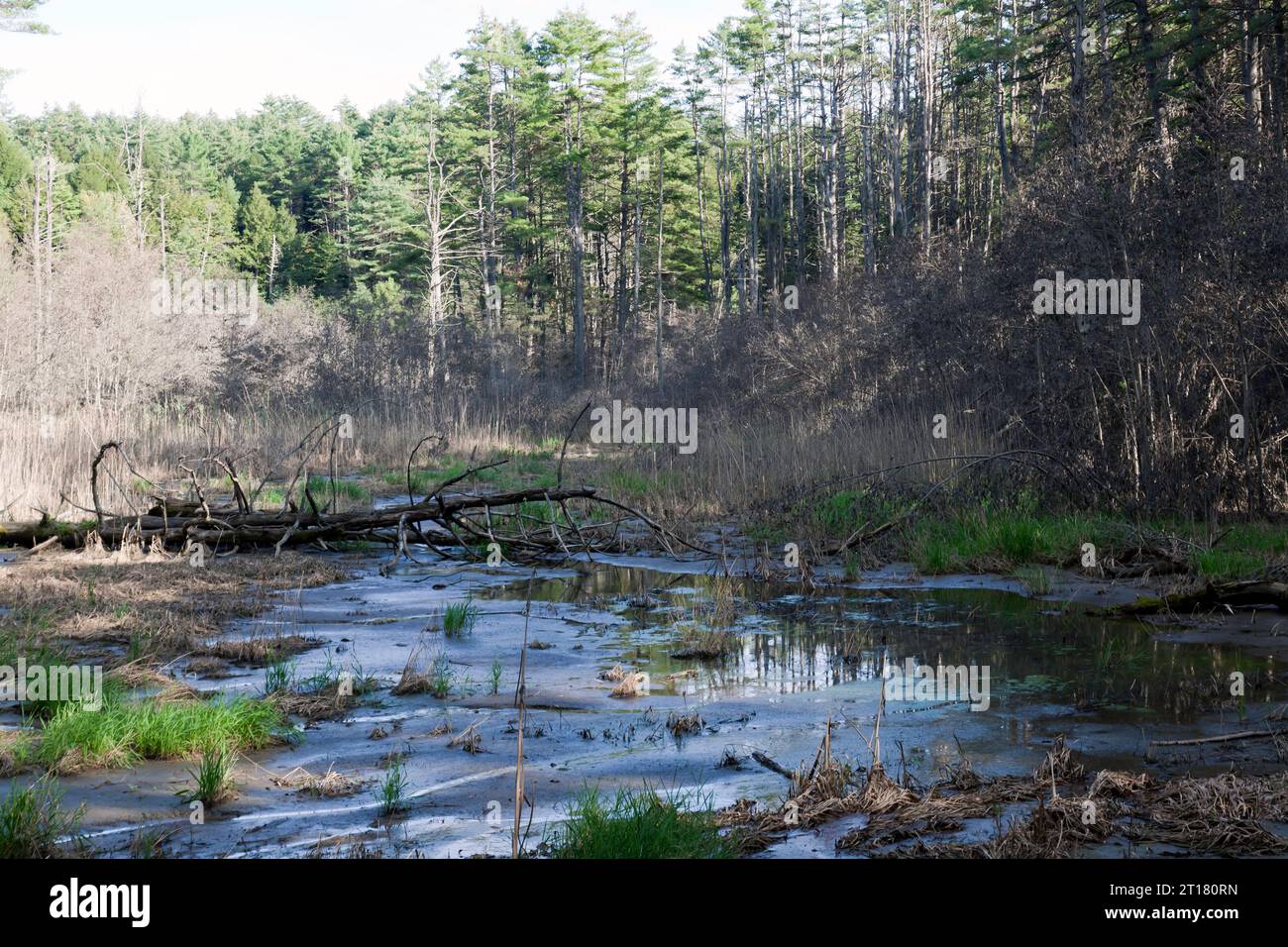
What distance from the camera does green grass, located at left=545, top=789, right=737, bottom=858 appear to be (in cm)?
364

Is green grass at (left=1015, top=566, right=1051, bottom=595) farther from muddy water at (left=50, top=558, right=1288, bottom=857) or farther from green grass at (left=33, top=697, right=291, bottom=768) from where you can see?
green grass at (left=33, top=697, right=291, bottom=768)

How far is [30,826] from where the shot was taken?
12.7 feet

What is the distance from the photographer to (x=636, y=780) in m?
5.07

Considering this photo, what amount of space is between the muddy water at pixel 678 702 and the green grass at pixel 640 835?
1.06ft

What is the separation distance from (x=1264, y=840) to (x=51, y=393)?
88.7 ft

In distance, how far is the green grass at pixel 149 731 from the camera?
16.6ft

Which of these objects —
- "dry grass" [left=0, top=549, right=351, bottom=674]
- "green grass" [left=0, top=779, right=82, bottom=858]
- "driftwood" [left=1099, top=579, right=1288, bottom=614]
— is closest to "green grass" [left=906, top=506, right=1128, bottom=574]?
"driftwood" [left=1099, top=579, right=1288, bottom=614]

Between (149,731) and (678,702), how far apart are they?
298 cm

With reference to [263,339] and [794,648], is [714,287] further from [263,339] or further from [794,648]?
[794,648]

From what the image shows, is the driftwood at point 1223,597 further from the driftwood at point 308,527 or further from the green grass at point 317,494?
the green grass at point 317,494


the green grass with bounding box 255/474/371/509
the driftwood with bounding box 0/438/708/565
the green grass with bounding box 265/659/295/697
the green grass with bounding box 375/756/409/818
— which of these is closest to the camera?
the green grass with bounding box 375/756/409/818

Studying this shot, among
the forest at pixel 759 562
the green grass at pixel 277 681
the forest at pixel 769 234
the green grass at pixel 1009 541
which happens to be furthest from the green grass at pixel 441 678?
the forest at pixel 769 234

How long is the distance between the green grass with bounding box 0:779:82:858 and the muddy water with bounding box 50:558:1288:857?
18 cm
